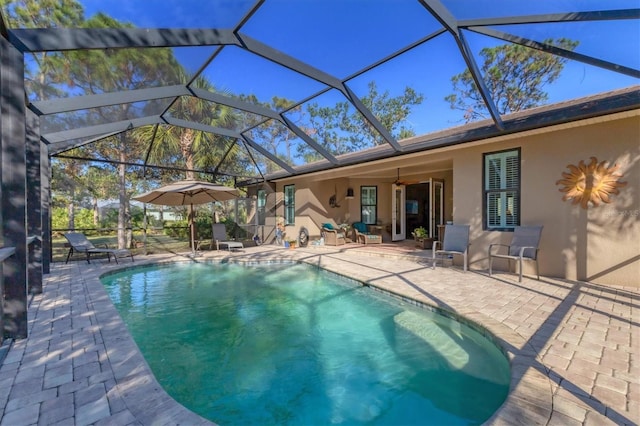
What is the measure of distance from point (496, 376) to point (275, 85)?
702cm

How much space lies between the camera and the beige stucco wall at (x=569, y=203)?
522 centimetres

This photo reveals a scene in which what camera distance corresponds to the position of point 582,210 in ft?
18.5

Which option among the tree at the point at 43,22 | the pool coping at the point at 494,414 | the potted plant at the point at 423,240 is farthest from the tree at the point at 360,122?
the pool coping at the point at 494,414

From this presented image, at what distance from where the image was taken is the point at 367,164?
9570mm

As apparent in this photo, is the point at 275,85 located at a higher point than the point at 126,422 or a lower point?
higher

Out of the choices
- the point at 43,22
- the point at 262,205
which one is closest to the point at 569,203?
the point at 43,22

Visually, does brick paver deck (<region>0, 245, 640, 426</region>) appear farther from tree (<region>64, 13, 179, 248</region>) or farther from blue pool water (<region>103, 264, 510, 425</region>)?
tree (<region>64, 13, 179, 248</region>)

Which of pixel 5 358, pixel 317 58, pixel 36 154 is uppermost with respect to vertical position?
pixel 317 58

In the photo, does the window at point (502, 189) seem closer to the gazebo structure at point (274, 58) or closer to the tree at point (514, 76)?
the gazebo structure at point (274, 58)

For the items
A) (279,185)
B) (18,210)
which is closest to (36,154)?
(18,210)

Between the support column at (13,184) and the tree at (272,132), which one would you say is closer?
the support column at (13,184)

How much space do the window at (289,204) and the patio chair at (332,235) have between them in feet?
5.27

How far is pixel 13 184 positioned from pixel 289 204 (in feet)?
34.0

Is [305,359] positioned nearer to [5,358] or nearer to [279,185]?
[5,358]
